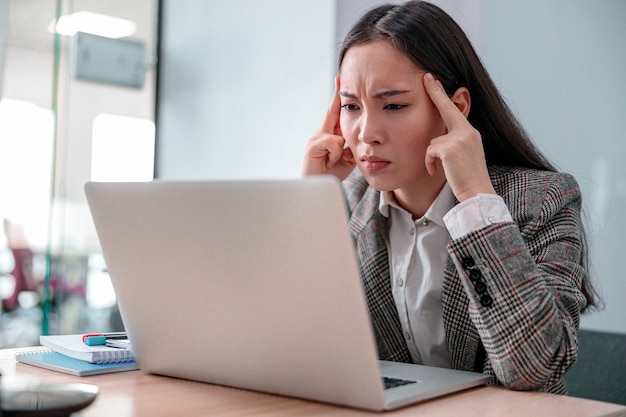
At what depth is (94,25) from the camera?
254cm

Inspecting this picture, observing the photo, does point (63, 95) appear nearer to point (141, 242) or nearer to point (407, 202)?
point (407, 202)

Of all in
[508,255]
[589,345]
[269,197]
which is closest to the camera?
[269,197]

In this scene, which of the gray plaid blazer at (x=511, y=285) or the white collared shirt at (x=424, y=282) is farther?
the white collared shirt at (x=424, y=282)

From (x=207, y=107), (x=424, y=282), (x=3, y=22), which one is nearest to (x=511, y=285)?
(x=424, y=282)

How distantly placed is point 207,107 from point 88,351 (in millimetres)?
1651

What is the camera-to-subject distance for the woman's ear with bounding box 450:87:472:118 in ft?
4.50

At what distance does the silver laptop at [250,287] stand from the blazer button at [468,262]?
6.1 inches

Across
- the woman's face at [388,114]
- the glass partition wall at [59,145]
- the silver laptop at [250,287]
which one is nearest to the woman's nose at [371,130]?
the woman's face at [388,114]

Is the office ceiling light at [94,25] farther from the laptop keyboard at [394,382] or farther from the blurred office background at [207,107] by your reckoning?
the laptop keyboard at [394,382]

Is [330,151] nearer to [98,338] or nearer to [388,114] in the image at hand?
[388,114]

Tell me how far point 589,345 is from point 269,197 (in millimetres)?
1026

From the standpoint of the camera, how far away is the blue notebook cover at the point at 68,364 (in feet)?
3.45

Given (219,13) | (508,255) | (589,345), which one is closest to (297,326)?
(508,255)

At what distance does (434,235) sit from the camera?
4.49ft
